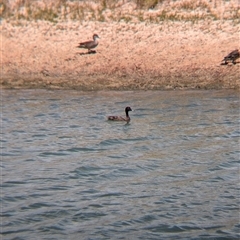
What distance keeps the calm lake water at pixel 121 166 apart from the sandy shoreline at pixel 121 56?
3.47 feet

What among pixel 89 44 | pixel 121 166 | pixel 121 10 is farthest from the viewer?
pixel 121 10

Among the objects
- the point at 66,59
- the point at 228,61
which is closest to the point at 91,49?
the point at 66,59

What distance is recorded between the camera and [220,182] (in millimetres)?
13102

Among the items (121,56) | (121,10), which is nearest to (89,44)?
(121,56)

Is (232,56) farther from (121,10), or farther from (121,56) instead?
(121,10)

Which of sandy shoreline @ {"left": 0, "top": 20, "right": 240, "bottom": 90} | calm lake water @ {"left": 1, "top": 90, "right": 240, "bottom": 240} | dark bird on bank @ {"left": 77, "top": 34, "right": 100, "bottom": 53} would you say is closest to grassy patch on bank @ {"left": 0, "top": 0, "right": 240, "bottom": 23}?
sandy shoreline @ {"left": 0, "top": 20, "right": 240, "bottom": 90}

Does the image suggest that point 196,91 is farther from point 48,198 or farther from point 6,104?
point 48,198

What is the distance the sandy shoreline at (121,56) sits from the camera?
22.2m

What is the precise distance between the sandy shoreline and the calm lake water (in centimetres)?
106

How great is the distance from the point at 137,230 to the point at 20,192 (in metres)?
2.36

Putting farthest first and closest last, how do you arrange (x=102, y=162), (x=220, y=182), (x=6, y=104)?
(x=6, y=104) < (x=102, y=162) < (x=220, y=182)

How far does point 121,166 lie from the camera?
46.6ft

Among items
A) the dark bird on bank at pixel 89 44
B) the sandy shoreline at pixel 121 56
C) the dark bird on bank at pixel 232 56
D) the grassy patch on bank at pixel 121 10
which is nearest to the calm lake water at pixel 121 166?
the sandy shoreline at pixel 121 56

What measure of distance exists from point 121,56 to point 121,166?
9.75m
